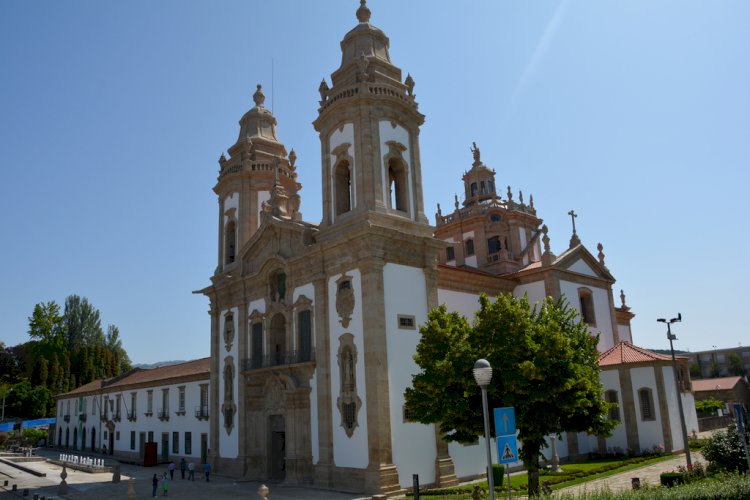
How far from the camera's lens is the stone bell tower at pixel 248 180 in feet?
119

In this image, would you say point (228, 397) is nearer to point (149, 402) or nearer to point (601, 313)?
point (149, 402)

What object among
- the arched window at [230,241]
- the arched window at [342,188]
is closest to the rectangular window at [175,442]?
the arched window at [230,241]

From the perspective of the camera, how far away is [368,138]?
27.1m

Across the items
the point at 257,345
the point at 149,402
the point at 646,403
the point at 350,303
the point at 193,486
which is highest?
the point at 350,303

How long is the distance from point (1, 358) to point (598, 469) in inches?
3449

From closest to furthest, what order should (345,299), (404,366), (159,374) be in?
(404,366), (345,299), (159,374)

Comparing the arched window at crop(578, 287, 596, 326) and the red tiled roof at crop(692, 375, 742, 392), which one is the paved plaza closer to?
the arched window at crop(578, 287, 596, 326)

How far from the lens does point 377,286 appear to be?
24562mm

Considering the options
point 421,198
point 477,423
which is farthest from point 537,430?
point 421,198

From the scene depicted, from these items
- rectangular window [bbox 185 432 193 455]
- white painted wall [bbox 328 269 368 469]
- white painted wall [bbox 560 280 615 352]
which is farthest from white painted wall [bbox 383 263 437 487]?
rectangular window [bbox 185 432 193 455]

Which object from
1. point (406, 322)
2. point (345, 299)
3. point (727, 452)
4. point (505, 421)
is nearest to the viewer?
point (505, 421)

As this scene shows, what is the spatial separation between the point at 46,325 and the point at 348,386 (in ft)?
261

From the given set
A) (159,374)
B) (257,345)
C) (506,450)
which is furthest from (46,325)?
(506,450)

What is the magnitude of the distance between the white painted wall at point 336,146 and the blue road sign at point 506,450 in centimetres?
1587
